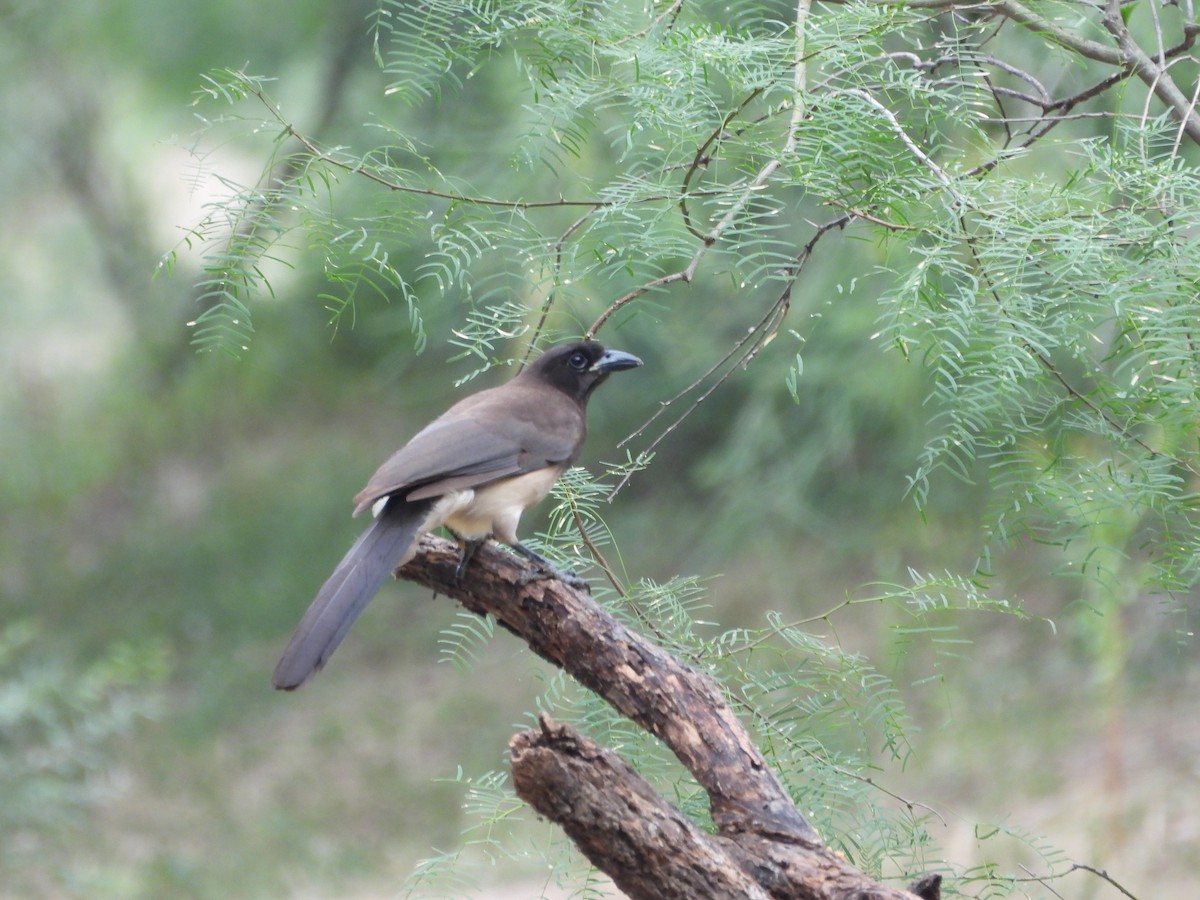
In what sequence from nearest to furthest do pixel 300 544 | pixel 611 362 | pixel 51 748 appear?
1. pixel 611 362
2. pixel 51 748
3. pixel 300 544

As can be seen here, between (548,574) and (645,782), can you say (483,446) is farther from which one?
(645,782)

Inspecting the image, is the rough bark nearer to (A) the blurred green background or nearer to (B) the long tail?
(B) the long tail

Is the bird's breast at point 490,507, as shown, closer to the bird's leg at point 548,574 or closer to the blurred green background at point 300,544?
the bird's leg at point 548,574

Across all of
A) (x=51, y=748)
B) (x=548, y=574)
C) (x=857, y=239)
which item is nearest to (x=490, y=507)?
(x=548, y=574)

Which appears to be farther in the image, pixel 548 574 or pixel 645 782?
pixel 548 574

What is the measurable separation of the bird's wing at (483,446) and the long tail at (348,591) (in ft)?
0.15

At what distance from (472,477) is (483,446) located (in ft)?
0.35

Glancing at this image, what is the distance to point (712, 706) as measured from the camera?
197 cm

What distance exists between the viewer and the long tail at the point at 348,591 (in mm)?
2023

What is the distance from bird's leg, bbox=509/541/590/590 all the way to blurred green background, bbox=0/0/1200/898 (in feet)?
7.81

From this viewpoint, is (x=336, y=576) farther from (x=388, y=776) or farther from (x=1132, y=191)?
(x=388, y=776)

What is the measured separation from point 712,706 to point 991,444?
577 millimetres

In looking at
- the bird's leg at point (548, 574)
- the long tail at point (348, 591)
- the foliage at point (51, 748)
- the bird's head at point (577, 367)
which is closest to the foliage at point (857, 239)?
the bird's leg at point (548, 574)

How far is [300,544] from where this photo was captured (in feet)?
25.6
